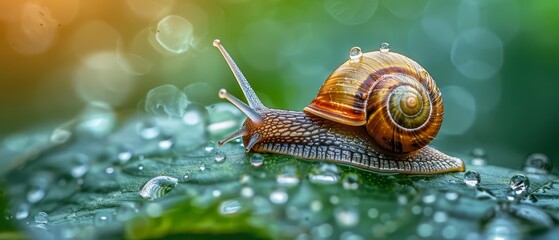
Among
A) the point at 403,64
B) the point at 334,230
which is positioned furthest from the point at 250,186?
the point at 403,64

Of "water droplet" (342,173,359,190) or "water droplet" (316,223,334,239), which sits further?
"water droplet" (342,173,359,190)

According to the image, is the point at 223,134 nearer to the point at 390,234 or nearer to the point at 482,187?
the point at 482,187

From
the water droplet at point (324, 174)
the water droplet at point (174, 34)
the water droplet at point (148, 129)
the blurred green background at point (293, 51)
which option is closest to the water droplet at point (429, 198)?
the water droplet at point (324, 174)

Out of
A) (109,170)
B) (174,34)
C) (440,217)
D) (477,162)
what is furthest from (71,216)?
(174,34)

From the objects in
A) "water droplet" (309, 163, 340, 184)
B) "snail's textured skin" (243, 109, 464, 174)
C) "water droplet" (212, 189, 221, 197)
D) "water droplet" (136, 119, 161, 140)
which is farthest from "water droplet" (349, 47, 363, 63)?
"water droplet" (212, 189, 221, 197)

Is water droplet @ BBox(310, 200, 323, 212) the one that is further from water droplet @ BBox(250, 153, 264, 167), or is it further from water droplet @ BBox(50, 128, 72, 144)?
water droplet @ BBox(50, 128, 72, 144)

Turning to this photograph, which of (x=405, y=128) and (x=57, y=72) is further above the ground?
(x=57, y=72)
